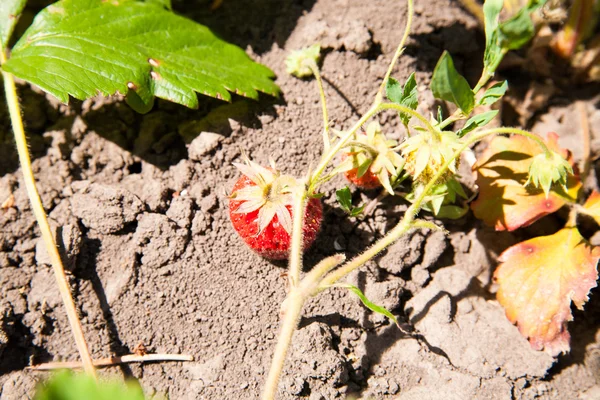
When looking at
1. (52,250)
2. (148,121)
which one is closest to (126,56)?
(148,121)

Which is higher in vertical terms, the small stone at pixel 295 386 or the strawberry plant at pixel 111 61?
the strawberry plant at pixel 111 61

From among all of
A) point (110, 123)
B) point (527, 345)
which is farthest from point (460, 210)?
point (110, 123)

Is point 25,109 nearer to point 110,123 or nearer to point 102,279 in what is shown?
point 110,123

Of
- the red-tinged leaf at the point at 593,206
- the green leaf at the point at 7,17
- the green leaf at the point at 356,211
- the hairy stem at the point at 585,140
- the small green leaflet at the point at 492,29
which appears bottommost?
the red-tinged leaf at the point at 593,206

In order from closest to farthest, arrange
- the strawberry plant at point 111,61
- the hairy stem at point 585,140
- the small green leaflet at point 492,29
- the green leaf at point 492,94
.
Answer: the small green leaflet at point 492,29, the green leaf at point 492,94, the strawberry plant at point 111,61, the hairy stem at point 585,140

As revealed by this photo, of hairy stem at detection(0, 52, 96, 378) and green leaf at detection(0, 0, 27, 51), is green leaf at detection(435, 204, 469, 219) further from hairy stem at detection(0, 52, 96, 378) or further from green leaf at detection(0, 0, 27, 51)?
green leaf at detection(0, 0, 27, 51)

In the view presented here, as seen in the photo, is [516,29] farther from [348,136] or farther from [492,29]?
[348,136]

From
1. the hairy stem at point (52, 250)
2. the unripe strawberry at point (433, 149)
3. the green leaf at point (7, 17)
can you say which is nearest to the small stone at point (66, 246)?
Result: the hairy stem at point (52, 250)

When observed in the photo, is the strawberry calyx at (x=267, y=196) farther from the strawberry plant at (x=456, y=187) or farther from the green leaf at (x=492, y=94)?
the green leaf at (x=492, y=94)
